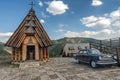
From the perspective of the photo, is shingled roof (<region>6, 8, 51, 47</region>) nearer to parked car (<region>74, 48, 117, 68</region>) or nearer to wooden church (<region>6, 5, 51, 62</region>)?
wooden church (<region>6, 5, 51, 62</region>)

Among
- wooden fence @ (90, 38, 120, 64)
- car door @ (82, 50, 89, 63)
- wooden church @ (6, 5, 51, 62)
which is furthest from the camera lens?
wooden church @ (6, 5, 51, 62)

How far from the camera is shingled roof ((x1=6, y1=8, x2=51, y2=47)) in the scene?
17.3 metres

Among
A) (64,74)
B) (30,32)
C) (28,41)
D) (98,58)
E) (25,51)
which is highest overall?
(30,32)

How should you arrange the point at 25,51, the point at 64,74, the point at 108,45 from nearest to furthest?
the point at 64,74 < the point at 108,45 < the point at 25,51

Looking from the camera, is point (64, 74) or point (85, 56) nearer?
point (64, 74)

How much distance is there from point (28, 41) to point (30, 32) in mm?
1162

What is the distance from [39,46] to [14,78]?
26.9ft

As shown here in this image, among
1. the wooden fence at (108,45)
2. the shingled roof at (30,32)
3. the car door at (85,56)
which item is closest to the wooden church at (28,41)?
the shingled roof at (30,32)

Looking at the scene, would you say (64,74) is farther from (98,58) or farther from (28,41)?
(28,41)

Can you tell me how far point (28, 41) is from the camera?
691 inches

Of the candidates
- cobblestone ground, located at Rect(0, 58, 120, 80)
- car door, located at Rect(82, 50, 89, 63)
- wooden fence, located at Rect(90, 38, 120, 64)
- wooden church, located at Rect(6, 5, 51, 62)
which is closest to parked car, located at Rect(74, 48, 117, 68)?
car door, located at Rect(82, 50, 89, 63)

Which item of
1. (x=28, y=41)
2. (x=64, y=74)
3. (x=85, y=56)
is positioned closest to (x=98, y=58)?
(x=85, y=56)

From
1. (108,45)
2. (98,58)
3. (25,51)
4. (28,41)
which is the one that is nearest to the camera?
(98,58)

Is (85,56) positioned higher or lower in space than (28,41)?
lower
